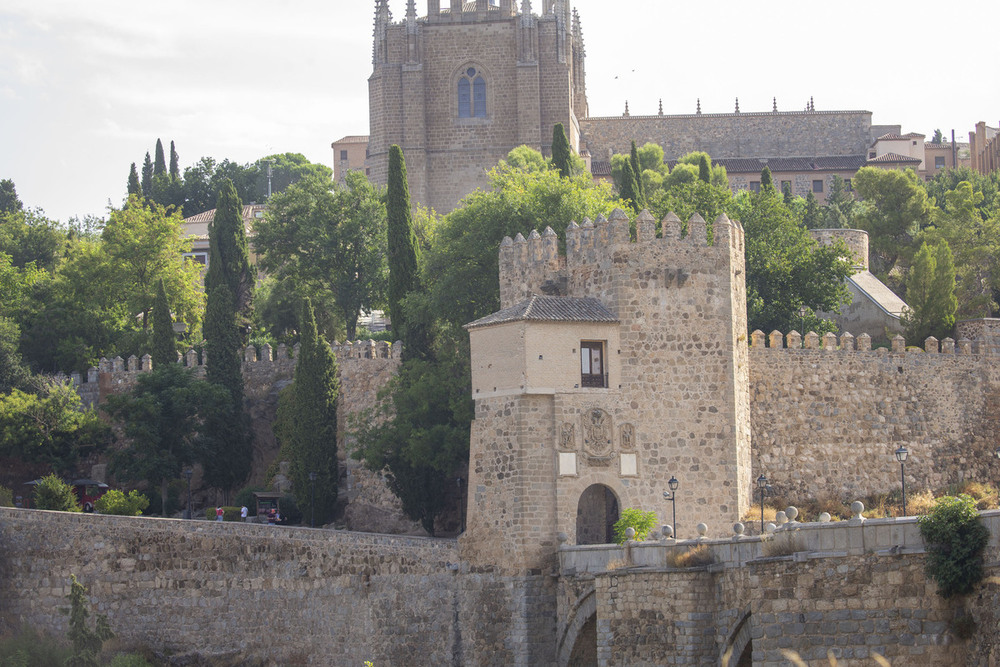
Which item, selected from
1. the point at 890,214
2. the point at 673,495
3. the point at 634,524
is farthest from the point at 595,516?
the point at 890,214

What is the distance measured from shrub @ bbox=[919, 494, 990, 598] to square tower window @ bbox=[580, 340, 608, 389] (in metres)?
11.5

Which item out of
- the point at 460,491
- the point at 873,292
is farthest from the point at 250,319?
the point at 873,292

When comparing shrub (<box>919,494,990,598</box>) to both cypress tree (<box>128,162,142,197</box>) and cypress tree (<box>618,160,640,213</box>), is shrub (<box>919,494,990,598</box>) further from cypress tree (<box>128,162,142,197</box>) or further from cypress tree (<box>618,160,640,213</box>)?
cypress tree (<box>128,162,142,197</box>)

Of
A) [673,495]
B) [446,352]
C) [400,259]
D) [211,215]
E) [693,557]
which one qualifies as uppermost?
[211,215]

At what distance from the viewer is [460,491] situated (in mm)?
43031

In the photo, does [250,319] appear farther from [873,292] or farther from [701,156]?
[701,156]

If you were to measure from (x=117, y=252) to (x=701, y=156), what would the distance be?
94.8 ft

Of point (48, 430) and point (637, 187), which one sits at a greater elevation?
point (637, 187)

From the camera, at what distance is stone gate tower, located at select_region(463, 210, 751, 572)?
34969mm

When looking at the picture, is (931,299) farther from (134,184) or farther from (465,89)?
(134,184)

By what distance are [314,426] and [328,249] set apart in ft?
46.5

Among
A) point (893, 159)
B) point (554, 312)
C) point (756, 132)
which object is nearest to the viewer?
point (554, 312)

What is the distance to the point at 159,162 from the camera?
91375 mm

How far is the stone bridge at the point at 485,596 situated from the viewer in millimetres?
25688
